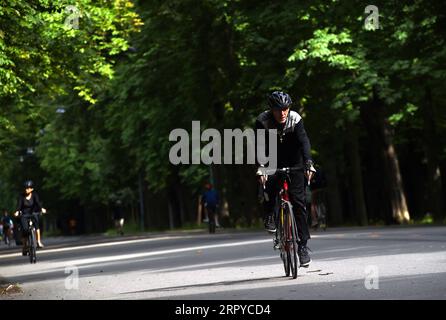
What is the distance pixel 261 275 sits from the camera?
42.5 ft

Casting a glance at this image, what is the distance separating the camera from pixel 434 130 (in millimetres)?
34688

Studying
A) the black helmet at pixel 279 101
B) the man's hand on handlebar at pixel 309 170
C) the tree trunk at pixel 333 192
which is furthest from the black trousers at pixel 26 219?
the tree trunk at pixel 333 192

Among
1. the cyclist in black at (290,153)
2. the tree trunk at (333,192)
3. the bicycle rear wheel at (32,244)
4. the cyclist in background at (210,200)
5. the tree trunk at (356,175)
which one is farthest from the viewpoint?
the tree trunk at (333,192)

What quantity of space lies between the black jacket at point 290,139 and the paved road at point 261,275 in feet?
4.35

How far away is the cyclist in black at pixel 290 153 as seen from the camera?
38.6 ft

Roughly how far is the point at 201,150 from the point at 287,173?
28343 millimetres

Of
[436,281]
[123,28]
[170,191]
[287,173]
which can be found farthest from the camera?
[170,191]

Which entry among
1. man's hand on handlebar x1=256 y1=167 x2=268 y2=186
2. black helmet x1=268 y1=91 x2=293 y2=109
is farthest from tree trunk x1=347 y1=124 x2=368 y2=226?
black helmet x1=268 y1=91 x2=293 y2=109

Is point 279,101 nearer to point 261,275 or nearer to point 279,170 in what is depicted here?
point 279,170

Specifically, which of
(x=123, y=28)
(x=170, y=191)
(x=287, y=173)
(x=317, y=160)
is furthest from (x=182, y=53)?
(x=287, y=173)

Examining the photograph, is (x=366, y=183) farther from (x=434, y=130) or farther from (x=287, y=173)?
(x=287, y=173)

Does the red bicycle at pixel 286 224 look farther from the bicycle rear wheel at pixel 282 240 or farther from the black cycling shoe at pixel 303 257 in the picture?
the black cycling shoe at pixel 303 257

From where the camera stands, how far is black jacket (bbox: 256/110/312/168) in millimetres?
11867

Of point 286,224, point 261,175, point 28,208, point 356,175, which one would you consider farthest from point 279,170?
point 356,175
